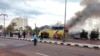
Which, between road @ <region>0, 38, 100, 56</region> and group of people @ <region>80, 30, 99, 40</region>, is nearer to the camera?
road @ <region>0, 38, 100, 56</region>

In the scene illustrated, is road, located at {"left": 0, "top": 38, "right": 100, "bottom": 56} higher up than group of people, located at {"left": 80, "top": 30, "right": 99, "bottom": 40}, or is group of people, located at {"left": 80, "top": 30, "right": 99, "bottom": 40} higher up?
group of people, located at {"left": 80, "top": 30, "right": 99, "bottom": 40}

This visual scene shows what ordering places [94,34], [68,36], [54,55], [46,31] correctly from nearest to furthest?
[54,55] < [94,34] < [68,36] < [46,31]

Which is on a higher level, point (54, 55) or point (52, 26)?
point (52, 26)

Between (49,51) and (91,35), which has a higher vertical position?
(91,35)

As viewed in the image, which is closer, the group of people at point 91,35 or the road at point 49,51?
the road at point 49,51

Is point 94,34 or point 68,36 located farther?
point 68,36

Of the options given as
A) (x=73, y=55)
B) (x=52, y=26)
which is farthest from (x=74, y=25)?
(x=73, y=55)

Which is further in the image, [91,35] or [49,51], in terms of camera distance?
[91,35]

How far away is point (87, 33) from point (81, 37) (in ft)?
4.84

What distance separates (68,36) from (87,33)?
372cm

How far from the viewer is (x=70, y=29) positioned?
1746 inches

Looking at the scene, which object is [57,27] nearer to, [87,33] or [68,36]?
[68,36]

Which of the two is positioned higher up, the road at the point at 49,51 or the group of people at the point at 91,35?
the group of people at the point at 91,35

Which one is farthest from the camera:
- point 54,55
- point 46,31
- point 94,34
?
point 46,31
